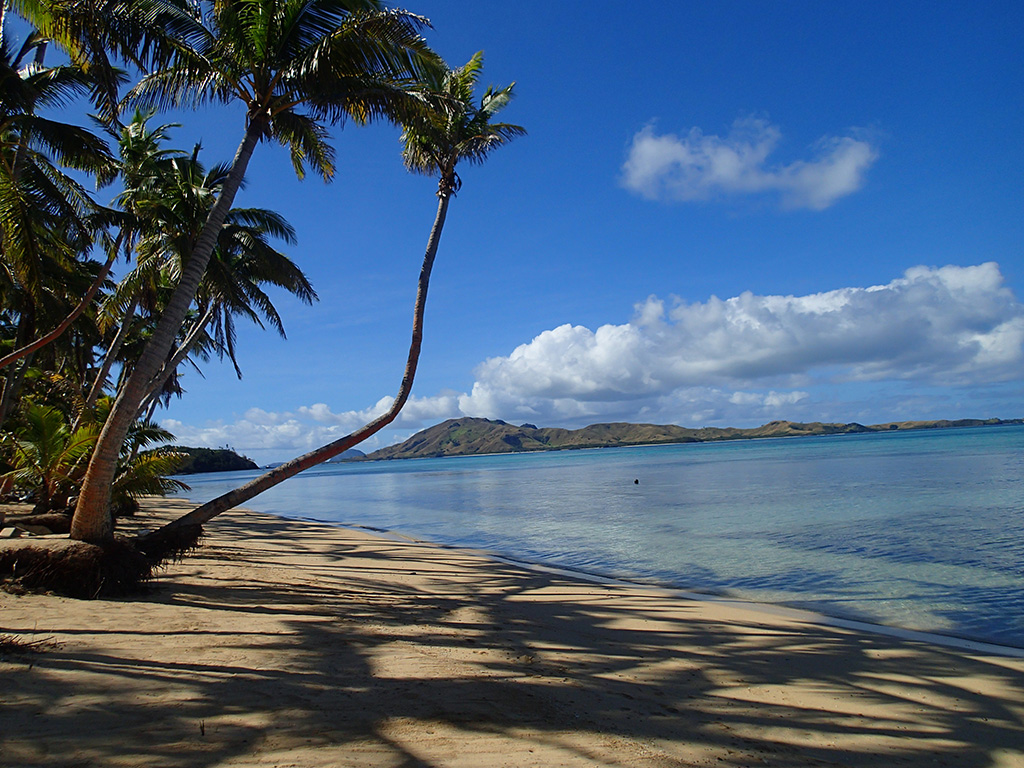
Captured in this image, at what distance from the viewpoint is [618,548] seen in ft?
45.9

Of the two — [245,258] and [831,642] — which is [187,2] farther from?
[831,642]

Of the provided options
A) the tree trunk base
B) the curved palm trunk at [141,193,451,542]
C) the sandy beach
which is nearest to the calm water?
the sandy beach

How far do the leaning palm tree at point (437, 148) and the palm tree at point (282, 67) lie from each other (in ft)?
2.25

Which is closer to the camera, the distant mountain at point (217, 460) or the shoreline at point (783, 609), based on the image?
the shoreline at point (783, 609)

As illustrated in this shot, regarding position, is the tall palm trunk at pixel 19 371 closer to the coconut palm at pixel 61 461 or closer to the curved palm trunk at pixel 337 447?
the coconut palm at pixel 61 461

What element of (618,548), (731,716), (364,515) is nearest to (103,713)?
(731,716)

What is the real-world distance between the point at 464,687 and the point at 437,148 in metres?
10.6

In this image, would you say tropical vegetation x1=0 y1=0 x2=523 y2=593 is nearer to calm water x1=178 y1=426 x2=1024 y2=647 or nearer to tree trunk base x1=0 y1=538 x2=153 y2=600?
tree trunk base x1=0 y1=538 x2=153 y2=600

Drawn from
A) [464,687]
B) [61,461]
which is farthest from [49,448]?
[464,687]

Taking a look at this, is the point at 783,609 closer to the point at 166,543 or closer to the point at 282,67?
the point at 166,543

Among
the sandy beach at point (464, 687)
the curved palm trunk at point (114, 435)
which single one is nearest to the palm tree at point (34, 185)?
the curved palm trunk at point (114, 435)

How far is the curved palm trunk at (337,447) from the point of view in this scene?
25.5 ft

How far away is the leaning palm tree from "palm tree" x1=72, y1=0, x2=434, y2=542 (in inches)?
27.0

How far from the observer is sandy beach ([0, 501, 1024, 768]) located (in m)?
3.12
